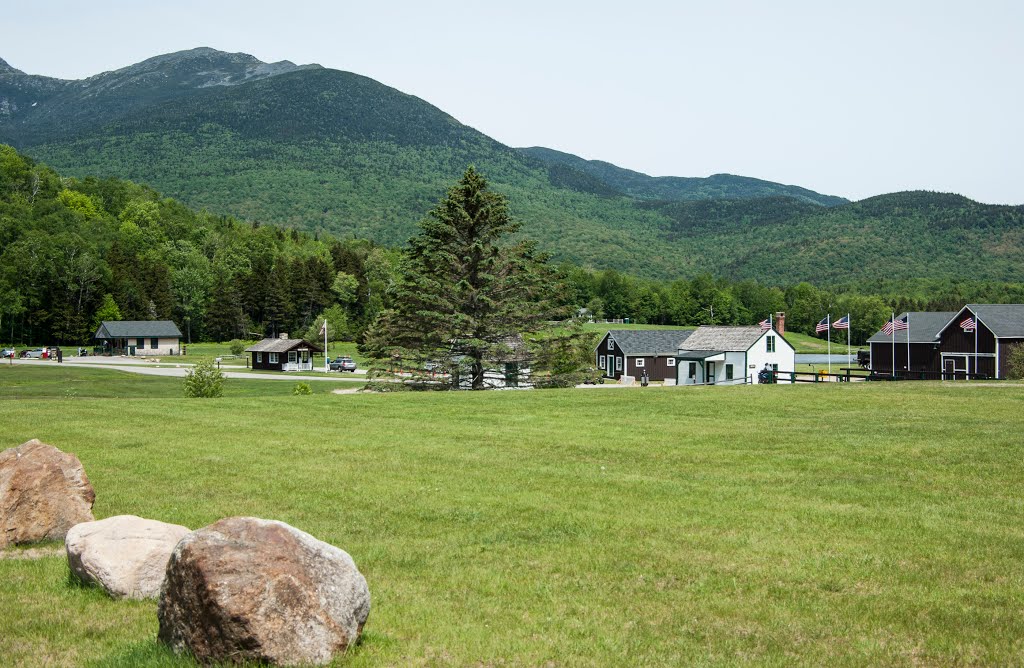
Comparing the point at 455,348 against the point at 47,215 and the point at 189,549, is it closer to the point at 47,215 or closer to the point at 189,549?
the point at 189,549

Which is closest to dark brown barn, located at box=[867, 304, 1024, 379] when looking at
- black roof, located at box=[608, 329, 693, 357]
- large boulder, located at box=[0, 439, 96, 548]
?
black roof, located at box=[608, 329, 693, 357]

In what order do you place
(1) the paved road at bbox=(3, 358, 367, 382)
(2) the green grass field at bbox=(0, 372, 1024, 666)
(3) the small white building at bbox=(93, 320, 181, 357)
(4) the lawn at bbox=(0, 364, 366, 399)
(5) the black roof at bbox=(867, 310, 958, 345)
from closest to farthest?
1. (2) the green grass field at bbox=(0, 372, 1024, 666)
2. (4) the lawn at bbox=(0, 364, 366, 399)
3. (5) the black roof at bbox=(867, 310, 958, 345)
4. (1) the paved road at bbox=(3, 358, 367, 382)
5. (3) the small white building at bbox=(93, 320, 181, 357)

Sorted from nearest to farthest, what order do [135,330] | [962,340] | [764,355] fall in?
[962,340]
[764,355]
[135,330]

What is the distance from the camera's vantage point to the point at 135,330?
119 m

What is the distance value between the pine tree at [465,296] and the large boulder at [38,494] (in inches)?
1249

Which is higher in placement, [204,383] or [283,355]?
[283,355]

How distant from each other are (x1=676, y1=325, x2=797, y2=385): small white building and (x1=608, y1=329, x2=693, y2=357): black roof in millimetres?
10430

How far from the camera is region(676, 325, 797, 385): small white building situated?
234 feet

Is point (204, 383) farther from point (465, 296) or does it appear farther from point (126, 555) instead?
point (126, 555)

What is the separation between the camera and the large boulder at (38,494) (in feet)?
37.7

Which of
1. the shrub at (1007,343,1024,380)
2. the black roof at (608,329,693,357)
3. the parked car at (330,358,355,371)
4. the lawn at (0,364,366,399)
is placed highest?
the black roof at (608,329,693,357)

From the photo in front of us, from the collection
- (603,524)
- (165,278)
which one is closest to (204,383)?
(603,524)

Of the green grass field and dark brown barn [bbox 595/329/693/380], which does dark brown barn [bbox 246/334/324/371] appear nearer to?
dark brown barn [bbox 595/329/693/380]

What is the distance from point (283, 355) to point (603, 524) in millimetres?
89518
